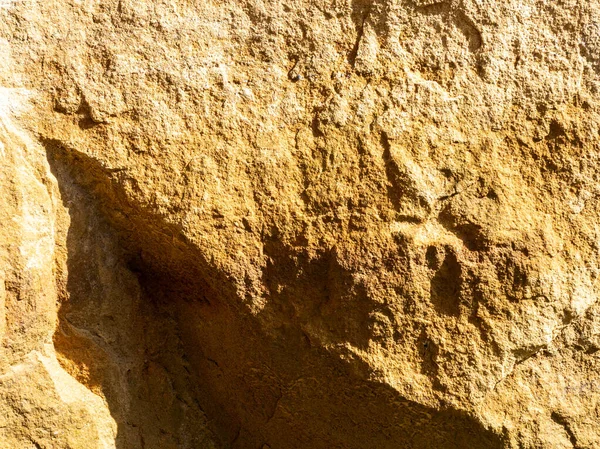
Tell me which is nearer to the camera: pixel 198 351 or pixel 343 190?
pixel 343 190

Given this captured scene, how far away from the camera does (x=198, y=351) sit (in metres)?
1.50

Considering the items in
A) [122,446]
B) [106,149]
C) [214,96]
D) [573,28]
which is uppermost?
[573,28]

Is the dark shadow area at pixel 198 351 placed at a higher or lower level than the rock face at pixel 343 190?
lower

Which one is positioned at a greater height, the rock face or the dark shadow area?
the rock face

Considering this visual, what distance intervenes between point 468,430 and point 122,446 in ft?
2.13

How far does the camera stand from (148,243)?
141 centimetres

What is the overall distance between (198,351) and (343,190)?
1.55 feet

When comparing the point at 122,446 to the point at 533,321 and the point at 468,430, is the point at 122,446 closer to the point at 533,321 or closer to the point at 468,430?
the point at 468,430

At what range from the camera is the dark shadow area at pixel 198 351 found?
1.32 m

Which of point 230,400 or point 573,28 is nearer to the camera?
point 573,28

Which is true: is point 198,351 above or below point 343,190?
below

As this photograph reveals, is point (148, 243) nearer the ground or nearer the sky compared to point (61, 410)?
nearer the sky

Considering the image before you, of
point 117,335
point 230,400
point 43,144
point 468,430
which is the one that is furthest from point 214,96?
point 468,430

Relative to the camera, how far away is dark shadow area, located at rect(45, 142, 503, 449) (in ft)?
4.33
